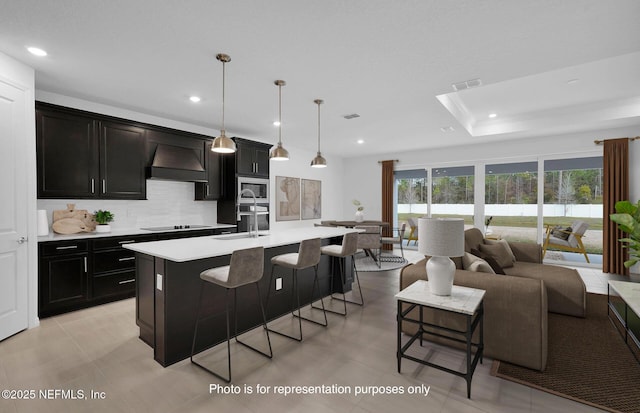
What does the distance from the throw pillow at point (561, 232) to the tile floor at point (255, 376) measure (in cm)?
490

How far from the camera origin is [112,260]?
384 cm

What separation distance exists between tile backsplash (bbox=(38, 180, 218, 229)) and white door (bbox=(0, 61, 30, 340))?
94cm

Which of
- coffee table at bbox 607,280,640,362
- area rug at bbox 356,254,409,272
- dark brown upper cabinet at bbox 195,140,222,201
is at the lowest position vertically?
area rug at bbox 356,254,409,272

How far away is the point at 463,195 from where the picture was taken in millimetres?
7180

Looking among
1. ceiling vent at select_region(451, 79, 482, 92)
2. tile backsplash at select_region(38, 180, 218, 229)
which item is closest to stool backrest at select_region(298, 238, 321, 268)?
ceiling vent at select_region(451, 79, 482, 92)

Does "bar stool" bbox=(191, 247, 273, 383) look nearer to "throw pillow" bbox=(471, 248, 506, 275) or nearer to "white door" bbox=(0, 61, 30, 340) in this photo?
"white door" bbox=(0, 61, 30, 340)

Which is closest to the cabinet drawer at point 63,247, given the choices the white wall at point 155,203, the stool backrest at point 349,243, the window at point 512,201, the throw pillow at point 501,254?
the white wall at point 155,203

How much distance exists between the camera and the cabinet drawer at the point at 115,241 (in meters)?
3.71

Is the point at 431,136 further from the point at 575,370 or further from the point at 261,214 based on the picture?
the point at 575,370

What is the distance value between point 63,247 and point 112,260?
21.1 inches

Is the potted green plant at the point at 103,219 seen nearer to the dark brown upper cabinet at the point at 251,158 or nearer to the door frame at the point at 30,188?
the door frame at the point at 30,188

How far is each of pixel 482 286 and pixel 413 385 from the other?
3.16 feet

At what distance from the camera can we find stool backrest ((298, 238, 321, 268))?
2928mm

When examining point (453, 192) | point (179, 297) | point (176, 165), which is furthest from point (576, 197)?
point (176, 165)
